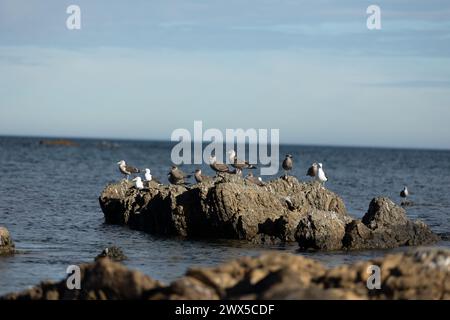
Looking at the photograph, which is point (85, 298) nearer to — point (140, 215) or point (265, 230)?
point (265, 230)

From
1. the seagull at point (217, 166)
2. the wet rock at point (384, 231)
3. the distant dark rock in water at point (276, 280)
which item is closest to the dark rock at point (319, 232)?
the wet rock at point (384, 231)

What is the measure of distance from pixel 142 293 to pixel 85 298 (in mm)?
878

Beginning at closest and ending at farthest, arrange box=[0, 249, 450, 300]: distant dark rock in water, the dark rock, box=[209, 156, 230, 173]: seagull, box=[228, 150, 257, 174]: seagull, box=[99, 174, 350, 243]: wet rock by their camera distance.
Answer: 1. box=[0, 249, 450, 300]: distant dark rock in water
2. the dark rock
3. box=[99, 174, 350, 243]: wet rock
4. box=[209, 156, 230, 173]: seagull
5. box=[228, 150, 257, 174]: seagull

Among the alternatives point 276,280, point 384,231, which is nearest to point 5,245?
point 384,231

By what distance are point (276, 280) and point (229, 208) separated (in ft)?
45.3

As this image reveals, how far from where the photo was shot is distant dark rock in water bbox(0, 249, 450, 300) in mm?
9922

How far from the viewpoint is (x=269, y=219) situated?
936 inches

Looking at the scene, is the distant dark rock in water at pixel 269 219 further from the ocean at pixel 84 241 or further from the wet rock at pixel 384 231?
the ocean at pixel 84 241

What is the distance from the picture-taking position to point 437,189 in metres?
54.1

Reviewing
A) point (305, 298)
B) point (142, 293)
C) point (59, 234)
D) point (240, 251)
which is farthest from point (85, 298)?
point (59, 234)

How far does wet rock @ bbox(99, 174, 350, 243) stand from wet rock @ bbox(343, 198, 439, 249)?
110 centimetres

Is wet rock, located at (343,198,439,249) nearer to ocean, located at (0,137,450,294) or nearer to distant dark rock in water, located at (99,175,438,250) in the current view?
distant dark rock in water, located at (99,175,438,250)

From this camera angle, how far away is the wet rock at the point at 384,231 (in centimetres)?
2247

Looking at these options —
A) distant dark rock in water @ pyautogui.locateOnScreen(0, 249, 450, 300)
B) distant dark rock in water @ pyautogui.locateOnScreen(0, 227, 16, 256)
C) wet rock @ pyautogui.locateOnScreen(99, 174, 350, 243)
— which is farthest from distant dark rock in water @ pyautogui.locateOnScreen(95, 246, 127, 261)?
distant dark rock in water @ pyautogui.locateOnScreen(0, 249, 450, 300)
